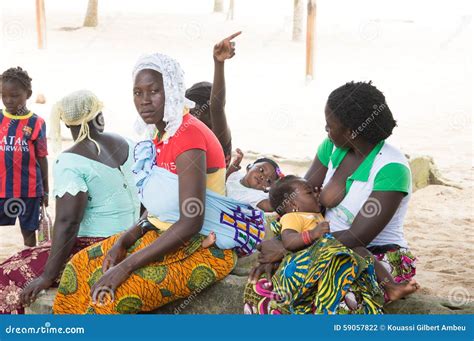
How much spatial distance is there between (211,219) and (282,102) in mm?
11131

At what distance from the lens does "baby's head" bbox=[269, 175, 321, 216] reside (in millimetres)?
3531

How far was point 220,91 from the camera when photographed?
14.4 feet

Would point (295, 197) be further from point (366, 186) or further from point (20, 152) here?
point (20, 152)

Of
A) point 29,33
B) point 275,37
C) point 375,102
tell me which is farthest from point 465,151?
point 29,33

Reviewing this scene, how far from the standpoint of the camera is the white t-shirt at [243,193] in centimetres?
455

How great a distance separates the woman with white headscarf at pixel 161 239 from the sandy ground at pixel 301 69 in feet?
7.11

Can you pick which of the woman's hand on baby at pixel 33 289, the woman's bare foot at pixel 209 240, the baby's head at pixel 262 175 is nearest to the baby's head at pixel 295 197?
the woman's bare foot at pixel 209 240

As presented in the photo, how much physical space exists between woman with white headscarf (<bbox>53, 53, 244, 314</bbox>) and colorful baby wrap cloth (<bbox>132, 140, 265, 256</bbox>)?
0.01m

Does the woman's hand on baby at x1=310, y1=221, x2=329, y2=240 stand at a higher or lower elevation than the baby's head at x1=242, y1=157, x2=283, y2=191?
higher

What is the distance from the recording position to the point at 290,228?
341 centimetres

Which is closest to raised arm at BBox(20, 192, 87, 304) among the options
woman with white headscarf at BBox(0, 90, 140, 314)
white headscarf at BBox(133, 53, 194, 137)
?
woman with white headscarf at BBox(0, 90, 140, 314)

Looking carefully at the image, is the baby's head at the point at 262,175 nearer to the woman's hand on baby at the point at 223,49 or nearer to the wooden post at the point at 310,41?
the woman's hand on baby at the point at 223,49

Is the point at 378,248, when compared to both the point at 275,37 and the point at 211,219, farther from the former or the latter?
the point at 275,37

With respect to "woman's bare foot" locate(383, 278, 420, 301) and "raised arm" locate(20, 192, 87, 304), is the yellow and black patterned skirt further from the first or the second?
"woman's bare foot" locate(383, 278, 420, 301)
